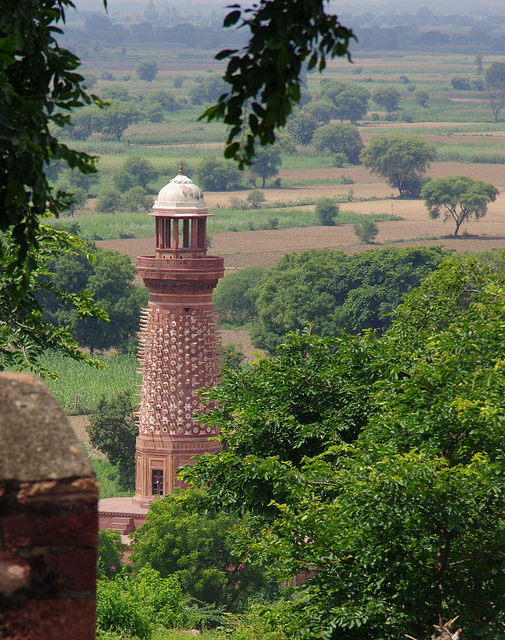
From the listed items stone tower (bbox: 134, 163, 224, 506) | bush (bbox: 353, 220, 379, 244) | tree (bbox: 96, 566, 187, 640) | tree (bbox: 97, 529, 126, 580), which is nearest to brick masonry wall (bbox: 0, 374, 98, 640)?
tree (bbox: 96, 566, 187, 640)

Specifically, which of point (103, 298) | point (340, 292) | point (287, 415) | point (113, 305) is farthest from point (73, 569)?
point (340, 292)

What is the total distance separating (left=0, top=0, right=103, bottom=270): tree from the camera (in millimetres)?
7996

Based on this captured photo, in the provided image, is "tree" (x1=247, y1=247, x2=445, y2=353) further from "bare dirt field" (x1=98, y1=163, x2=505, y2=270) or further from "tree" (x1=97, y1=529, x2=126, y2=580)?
"tree" (x1=97, y1=529, x2=126, y2=580)

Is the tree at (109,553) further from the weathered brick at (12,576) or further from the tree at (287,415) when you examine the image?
the weathered brick at (12,576)

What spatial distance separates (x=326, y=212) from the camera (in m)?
176

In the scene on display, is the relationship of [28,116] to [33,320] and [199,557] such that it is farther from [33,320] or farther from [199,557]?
[199,557]

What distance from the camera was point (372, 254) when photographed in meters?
120

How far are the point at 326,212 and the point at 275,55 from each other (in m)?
170

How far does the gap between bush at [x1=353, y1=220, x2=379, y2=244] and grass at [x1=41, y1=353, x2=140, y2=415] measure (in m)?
58.1

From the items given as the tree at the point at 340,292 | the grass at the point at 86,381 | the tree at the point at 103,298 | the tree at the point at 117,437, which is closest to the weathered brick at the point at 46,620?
the tree at the point at 117,437

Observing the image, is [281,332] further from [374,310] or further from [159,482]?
[159,482]

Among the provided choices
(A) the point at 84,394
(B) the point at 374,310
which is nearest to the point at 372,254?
(B) the point at 374,310

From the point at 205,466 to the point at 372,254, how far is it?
9697cm

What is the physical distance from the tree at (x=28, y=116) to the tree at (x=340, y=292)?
98996 mm
